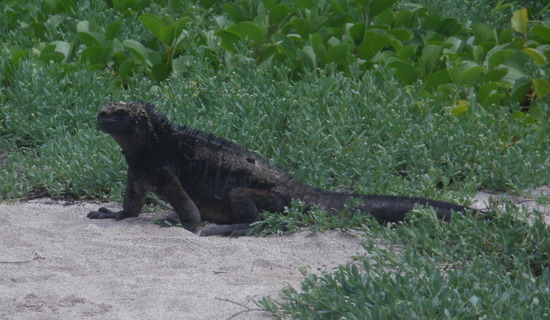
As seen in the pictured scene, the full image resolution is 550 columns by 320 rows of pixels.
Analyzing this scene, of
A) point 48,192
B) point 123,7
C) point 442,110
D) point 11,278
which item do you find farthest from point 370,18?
point 11,278

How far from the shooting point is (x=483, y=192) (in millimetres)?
5637

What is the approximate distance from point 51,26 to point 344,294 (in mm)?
5785

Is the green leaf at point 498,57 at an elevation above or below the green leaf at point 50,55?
below

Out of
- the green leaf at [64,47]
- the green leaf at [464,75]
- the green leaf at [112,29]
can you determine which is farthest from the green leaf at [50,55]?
the green leaf at [464,75]

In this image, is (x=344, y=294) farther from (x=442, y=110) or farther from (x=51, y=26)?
(x=51, y=26)

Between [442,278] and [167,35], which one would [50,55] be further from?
[442,278]

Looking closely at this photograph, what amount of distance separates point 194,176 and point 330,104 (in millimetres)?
1492

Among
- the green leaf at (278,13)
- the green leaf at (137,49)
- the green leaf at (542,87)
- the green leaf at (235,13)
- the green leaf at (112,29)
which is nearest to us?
the green leaf at (542,87)

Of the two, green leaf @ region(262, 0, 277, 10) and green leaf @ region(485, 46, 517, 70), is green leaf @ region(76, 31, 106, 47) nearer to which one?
green leaf @ region(262, 0, 277, 10)

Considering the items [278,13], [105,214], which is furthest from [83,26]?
[105,214]

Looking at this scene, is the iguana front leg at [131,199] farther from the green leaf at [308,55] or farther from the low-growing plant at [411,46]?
the green leaf at [308,55]

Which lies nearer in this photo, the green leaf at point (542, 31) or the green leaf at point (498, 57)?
the green leaf at point (498, 57)

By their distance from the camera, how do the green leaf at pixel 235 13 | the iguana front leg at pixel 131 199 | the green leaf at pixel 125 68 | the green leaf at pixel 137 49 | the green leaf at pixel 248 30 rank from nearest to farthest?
Result: the iguana front leg at pixel 131 199, the green leaf at pixel 248 30, the green leaf at pixel 137 49, the green leaf at pixel 125 68, the green leaf at pixel 235 13

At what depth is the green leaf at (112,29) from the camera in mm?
7809
